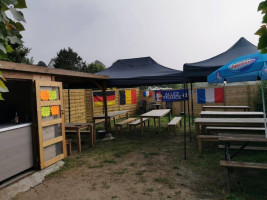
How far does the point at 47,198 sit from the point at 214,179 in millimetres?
2673

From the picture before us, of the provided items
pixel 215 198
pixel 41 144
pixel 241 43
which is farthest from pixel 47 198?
pixel 241 43

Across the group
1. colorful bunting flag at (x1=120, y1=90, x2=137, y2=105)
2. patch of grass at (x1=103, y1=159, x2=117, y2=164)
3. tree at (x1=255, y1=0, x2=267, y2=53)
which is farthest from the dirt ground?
colorful bunting flag at (x1=120, y1=90, x2=137, y2=105)

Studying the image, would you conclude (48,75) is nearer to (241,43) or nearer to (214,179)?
(214,179)

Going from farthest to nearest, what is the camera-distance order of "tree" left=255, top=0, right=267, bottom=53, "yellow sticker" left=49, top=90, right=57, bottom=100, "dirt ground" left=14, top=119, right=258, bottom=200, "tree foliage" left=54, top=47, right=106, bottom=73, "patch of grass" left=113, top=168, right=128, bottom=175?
"tree foliage" left=54, top=47, right=106, bottom=73
"yellow sticker" left=49, top=90, right=57, bottom=100
"patch of grass" left=113, top=168, right=128, bottom=175
"dirt ground" left=14, top=119, right=258, bottom=200
"tree" left=255, top=0, right=267, bottom=53

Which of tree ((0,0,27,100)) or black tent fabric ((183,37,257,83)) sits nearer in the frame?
tree ((0,0,27,100))

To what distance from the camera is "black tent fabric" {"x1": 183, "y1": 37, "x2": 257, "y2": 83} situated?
523 cm

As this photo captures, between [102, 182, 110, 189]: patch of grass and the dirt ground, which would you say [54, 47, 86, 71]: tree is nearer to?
the dirt ground

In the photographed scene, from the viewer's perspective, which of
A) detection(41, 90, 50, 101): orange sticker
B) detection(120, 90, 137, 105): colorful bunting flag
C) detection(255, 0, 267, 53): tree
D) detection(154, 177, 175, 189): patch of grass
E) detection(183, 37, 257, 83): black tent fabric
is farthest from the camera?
detection(120, 90, 137, 105): colorful bunting flag

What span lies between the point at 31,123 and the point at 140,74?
3.81 m

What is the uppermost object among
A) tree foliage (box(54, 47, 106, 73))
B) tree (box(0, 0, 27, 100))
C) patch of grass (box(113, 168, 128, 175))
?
tree foliage (box(54, 47, 106, 73))

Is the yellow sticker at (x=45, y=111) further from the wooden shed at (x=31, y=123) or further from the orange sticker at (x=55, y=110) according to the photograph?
the orange sticker at (x=55, y=110)

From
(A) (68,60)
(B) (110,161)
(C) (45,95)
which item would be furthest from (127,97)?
(A) (68,60)

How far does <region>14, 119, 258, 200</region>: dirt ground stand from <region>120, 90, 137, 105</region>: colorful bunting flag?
744cm

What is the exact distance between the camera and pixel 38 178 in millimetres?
3750
